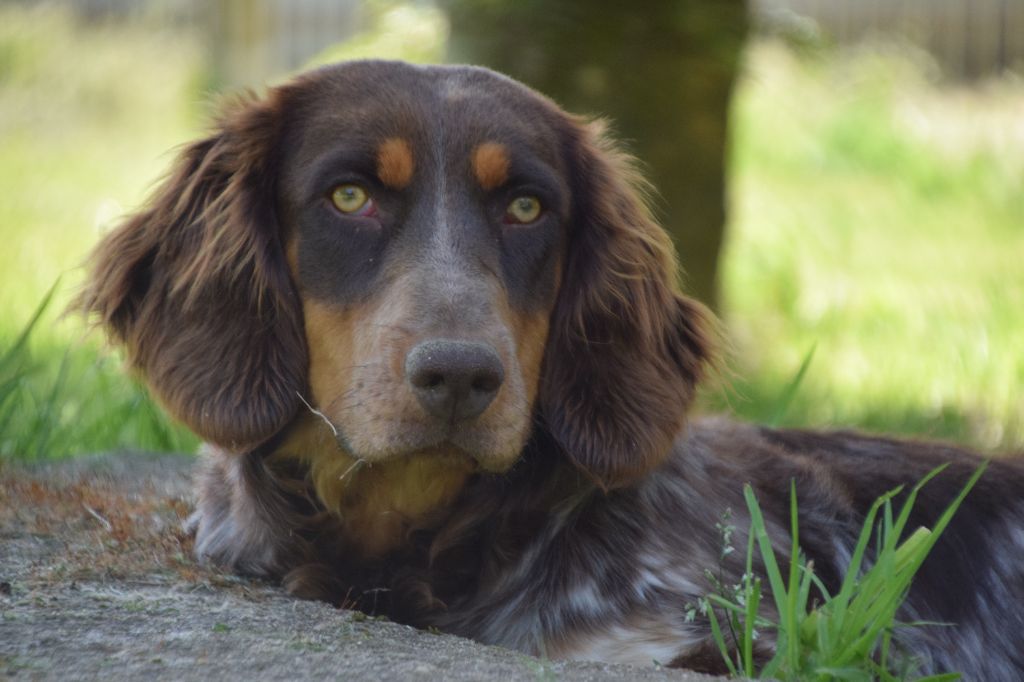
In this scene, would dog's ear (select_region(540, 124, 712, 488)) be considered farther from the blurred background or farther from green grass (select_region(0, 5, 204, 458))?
green grass (select_region(0, 5, 204, 458))

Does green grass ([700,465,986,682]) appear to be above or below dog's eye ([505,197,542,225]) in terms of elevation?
below

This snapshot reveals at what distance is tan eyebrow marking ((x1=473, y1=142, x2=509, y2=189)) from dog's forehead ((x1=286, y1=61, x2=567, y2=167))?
2cm

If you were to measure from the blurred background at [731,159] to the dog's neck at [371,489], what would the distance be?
63 centimetres

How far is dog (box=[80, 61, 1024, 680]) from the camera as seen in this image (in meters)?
3.35

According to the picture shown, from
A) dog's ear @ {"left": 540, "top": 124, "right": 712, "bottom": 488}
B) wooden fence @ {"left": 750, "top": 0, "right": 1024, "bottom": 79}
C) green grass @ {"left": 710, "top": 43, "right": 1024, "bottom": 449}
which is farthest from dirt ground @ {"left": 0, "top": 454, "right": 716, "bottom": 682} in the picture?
wooden fence @ {"left": 750, "top": 0, "right": 1024, "bottom": 79}

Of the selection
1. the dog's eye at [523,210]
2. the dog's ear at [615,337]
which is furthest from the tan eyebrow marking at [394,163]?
the dog's ear at [615,337]

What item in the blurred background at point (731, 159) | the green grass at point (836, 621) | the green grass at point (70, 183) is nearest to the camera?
the green grass at point (836, 621)

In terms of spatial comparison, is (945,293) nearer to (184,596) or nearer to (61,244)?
(61,244)

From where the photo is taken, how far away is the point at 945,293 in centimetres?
904

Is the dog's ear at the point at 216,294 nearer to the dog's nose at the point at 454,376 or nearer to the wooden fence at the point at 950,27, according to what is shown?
the dog's nose at the point at 454,376

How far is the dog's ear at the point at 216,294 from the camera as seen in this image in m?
3.48

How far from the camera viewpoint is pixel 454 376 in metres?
3.04

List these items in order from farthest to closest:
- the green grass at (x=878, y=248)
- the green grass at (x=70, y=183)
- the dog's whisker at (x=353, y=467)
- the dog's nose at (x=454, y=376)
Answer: the green grass at (x=878, y=248) → the green grass at (x=70, y=183) → the dog's whisker at (x=353, y=467) → the dog's nose at (x=454, y=376)

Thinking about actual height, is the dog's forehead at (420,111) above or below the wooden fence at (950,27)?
below
